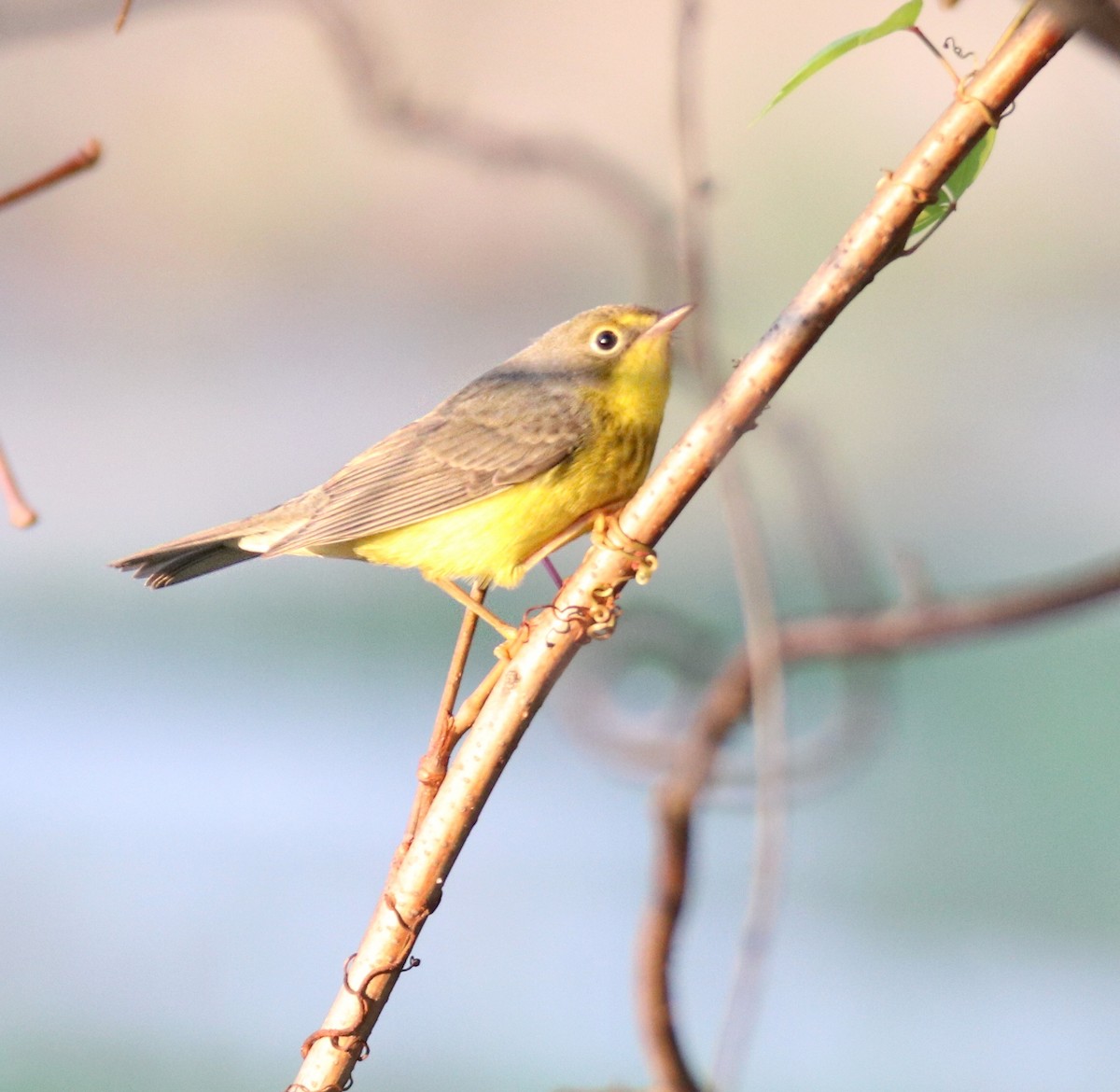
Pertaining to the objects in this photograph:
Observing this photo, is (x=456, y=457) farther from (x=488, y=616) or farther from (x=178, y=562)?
(x=488, y=616)

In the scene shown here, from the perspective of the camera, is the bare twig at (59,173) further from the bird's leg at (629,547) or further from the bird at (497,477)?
the bird at (497,477)

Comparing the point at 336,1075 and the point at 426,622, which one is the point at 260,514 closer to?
the point at 336,1075

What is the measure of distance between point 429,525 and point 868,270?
1.45 m

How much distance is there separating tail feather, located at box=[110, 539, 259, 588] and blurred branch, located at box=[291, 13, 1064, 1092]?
39.6 inches

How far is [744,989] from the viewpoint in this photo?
1.10 meters

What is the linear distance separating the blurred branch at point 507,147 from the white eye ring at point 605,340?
73cm

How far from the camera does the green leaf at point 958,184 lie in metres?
1.04

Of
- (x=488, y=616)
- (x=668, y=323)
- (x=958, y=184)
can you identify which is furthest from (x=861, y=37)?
(x=668, y=323)

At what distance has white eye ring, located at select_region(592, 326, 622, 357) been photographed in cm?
236

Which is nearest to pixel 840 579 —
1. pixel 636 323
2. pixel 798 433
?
pixel 798 433

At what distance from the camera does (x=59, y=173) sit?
2.70 feet

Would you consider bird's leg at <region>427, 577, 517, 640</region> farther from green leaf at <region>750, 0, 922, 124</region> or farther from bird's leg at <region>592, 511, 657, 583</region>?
green leaf at <region>750, 0, 922, 124</region>

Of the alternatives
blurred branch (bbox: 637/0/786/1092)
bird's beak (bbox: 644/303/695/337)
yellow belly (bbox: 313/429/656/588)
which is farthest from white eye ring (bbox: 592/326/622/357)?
blurred branch (bbox: 637/0/786/1092)

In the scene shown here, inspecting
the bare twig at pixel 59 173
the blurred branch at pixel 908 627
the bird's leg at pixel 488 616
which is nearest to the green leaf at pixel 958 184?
the blurred branch at pixel 908 627
